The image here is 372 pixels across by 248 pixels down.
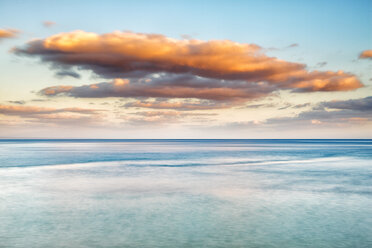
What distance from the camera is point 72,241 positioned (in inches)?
401

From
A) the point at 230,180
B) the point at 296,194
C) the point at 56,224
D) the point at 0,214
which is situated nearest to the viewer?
the point at 56,224

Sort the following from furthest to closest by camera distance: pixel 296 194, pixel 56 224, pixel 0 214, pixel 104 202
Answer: pixel 296 194 → pixel 104 202 → pixel 0 214 → pixel 56 224

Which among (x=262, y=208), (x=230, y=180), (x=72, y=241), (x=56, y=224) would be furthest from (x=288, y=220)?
(x=230, y=180)

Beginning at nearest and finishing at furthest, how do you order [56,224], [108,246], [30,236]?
[108,246] < [30,236] < [56,224]

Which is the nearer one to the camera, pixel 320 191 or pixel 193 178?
pixel 320 191

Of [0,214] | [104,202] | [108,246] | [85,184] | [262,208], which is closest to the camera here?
[108,246]

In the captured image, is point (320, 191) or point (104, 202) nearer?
point (104, 202)

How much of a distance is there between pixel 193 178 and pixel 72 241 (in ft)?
50.6

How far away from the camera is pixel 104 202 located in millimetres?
15836

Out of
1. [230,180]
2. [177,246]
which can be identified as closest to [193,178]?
[230,180]

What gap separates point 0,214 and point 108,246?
658cm

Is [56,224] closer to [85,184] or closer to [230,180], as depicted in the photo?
[85,184]

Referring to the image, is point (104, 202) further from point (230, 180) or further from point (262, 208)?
point (230, 180)

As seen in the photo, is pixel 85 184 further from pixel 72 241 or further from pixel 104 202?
pixel 72 241
